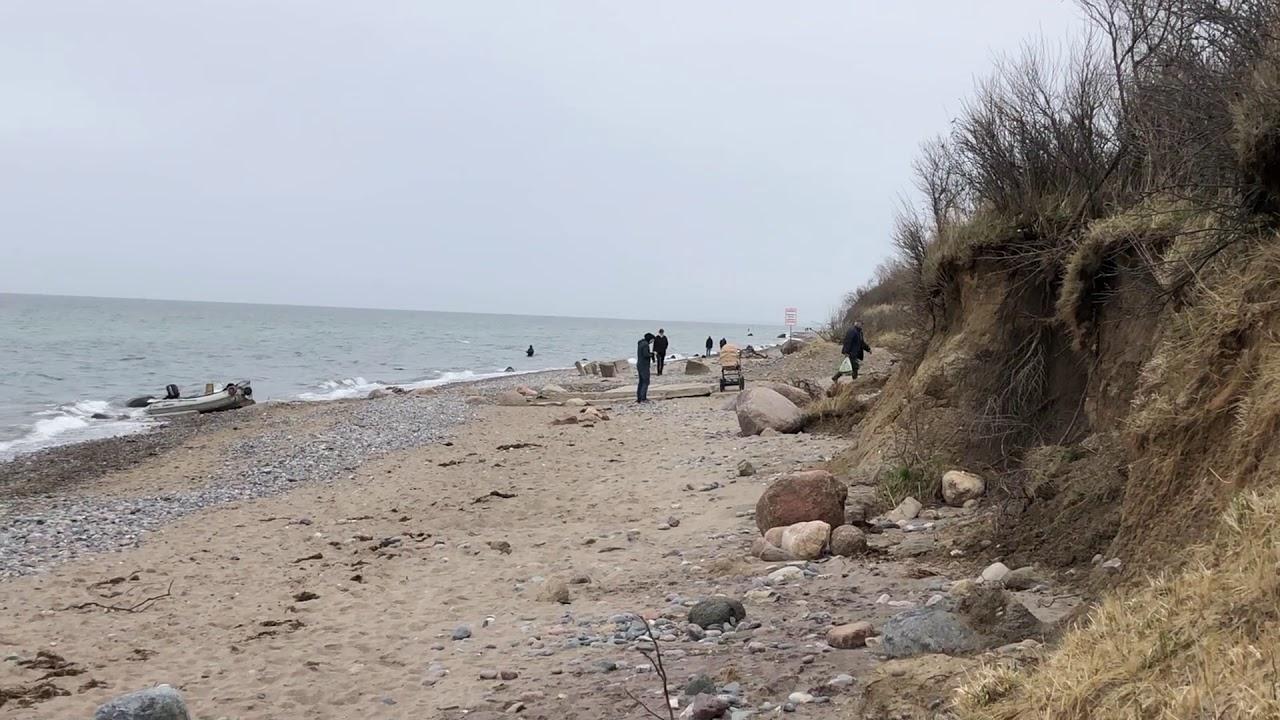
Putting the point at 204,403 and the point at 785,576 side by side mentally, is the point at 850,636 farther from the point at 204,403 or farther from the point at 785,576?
the point at 204,403

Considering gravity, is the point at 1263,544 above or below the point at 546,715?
above

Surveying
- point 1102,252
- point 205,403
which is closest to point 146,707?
point 1102,252

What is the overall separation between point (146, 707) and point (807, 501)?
5.26 m

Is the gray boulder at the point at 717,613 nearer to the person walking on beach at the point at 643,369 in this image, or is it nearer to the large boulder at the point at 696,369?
the person walking on beach at the point at 643,369

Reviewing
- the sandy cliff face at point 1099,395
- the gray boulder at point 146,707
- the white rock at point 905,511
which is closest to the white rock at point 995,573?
the sandy cliff face at point 1099,395

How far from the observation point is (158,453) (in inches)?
797

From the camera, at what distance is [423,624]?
23.9 feet

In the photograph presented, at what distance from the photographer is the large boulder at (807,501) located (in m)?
8.03

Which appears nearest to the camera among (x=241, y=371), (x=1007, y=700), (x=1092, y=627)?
(x=1007, y=700)

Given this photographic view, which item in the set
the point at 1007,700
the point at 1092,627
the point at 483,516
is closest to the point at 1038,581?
the point at 1092,627

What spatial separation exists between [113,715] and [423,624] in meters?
2.50

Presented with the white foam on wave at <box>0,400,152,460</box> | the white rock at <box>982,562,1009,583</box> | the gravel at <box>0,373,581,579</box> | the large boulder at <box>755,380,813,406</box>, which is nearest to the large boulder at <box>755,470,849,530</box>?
the white rock at <box>982,562,1009,583</box>

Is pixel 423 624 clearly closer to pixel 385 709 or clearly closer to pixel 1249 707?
pixel 385 709

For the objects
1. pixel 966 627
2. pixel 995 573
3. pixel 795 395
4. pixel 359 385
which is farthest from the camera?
pixel 359 385
